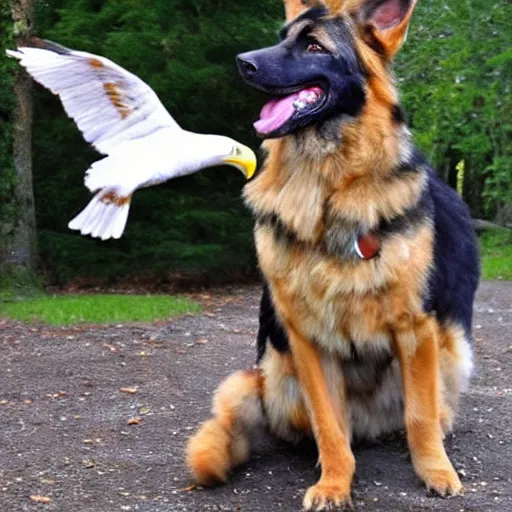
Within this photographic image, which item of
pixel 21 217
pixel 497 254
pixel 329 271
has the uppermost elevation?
pixel 329 271

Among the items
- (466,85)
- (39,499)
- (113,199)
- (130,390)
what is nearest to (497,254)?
(466,85)

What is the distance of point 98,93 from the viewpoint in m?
5.07

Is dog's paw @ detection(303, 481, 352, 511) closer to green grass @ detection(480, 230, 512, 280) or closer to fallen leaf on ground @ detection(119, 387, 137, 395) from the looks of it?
fallen leaf on ground @ detection(119, 387, 137, 395)

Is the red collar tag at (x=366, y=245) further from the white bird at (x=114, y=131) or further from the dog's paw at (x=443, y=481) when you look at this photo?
the white bird at (x=114, y=131)

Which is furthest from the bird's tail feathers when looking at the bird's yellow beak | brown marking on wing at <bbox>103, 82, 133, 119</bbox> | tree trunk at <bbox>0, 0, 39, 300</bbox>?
tree trunk at <bbox>0, 0, 39, 300</bbox>

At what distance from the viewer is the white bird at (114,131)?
4934 millimetres

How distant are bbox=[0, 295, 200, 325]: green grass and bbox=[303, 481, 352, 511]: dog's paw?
5.37 meters

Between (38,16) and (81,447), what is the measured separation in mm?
9405

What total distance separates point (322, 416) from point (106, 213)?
75.8 inches

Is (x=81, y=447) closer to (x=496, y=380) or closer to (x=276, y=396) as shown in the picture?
(x=276, y=396)

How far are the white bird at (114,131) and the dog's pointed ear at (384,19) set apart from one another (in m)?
1.54

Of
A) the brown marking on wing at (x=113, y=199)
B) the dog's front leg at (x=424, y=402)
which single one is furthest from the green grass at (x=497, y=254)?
the dog's front leg at (x=424, y=402)

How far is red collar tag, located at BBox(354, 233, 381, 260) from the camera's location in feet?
12.6

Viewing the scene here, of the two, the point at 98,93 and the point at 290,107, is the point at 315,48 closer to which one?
the point at 290,107
